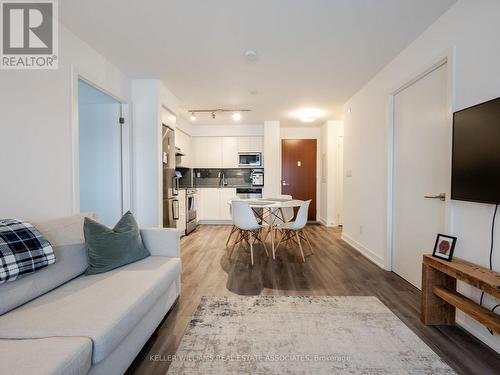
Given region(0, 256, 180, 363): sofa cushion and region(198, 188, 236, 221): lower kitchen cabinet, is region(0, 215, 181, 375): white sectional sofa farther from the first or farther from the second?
region(198, 188, 236, 221): lower kitchen cabinet

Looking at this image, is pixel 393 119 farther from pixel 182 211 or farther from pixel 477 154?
pixel 182 211

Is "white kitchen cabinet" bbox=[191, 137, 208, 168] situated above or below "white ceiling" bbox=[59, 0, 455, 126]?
below

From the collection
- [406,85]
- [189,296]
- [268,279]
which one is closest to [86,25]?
[189,296]

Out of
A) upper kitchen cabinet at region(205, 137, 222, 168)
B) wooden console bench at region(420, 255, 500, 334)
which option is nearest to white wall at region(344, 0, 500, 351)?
wooden console bench at region(420, 255, 500, 334)

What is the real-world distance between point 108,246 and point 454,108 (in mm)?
2825

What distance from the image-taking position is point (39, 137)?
1.94m

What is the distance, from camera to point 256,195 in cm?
589

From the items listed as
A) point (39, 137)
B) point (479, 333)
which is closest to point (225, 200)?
point (39, 137)

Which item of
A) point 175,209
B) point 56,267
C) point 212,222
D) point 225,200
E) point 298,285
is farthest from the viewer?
point 212,222

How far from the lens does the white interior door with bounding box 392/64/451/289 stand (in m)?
2.05

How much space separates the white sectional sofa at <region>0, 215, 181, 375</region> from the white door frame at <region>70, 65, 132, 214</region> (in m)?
0.67

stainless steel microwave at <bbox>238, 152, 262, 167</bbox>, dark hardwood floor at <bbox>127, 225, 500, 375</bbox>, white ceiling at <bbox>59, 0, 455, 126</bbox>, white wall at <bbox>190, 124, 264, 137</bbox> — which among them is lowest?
dark hardwood floor at <bbox>127, 225, 500, 375</bbox>

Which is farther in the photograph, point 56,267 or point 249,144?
point 249,144

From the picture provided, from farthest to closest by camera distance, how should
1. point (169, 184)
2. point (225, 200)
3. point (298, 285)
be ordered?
1. point (225, 200)
2. point (169, 184)
3. point (298, 285)
